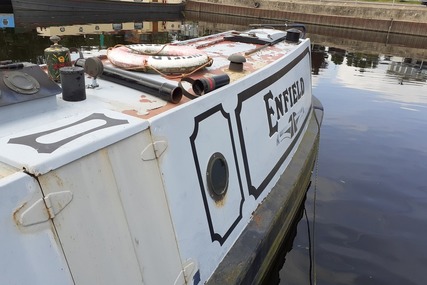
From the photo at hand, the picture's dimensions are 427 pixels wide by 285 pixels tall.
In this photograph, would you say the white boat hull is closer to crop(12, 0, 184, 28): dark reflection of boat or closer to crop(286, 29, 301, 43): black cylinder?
crop(286, 29, 301, 43): black cylinder

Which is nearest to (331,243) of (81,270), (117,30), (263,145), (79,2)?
(263,145)

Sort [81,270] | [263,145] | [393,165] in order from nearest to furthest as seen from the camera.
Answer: [81,270]
[263,145]
[393,165]

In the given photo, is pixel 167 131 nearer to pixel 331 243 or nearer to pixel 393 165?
pixel 331 243

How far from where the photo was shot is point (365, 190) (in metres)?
7.74

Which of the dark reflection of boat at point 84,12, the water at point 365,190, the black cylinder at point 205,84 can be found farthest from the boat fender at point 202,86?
the dark reflection of boat at point 84,12

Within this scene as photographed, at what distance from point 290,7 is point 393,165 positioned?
31.5 meters

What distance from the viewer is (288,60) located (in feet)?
20.3

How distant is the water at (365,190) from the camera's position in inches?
220

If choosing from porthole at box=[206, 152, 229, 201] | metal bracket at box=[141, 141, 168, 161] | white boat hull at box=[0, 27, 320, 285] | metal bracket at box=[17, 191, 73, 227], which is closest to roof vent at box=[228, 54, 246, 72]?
white boat hull at box=[0, 27, 320, 285]

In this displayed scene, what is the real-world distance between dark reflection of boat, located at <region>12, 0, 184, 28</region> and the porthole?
2910 centimetres

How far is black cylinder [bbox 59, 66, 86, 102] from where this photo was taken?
9.52ft

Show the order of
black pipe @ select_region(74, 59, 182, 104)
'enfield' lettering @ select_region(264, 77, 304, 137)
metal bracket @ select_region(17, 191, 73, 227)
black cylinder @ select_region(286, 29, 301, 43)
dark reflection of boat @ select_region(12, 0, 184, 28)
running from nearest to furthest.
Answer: metal bracket @ select_region(17, 191, 73, 227) → black pipe @ select_region(74, 59, 182, 104) → 'enfield' lettering @ select_region(264, 77, 304, 137) → black cylinder @ select_region(286, 29, 301, 43) → dark reflection of boat @ select_region(12, 0, 184, 28)

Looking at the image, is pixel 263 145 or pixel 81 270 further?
pixel 263 145

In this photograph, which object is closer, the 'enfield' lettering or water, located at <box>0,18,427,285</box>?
the 'enfield' lettering
